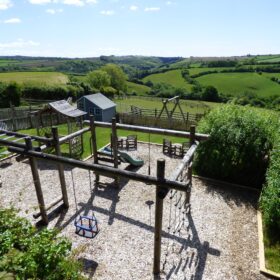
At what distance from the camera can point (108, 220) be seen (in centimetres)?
866

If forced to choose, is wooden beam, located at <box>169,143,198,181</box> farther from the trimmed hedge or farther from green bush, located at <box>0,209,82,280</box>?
the trimmed hedge

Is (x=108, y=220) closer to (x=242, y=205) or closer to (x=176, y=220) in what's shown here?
(x=176, y=220)

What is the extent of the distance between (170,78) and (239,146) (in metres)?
79.4

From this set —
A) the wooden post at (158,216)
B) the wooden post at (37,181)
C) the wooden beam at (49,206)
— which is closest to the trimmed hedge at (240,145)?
the wooden post at (158,216)

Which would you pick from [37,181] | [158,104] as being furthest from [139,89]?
[37,181]

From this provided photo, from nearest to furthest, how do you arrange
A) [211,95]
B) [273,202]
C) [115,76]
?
[273,202], [211,95], [115,76]

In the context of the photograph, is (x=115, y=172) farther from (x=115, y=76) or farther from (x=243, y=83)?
(x=243, y=83)

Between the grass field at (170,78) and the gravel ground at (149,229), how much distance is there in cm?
6730

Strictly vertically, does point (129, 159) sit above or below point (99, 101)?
below

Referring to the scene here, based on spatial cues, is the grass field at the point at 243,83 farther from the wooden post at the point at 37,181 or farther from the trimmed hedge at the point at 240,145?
the wooden post at the point at 37,181

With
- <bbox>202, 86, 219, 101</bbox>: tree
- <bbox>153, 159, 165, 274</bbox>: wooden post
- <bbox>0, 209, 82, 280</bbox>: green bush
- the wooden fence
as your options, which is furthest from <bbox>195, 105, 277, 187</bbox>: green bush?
<bbox>202, 86, 219, 101</bbox>: tree

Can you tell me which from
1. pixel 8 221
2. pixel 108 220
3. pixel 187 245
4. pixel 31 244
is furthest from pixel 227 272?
pixel 8 221

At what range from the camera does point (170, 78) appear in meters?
86.8

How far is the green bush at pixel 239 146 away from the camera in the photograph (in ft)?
35.0
